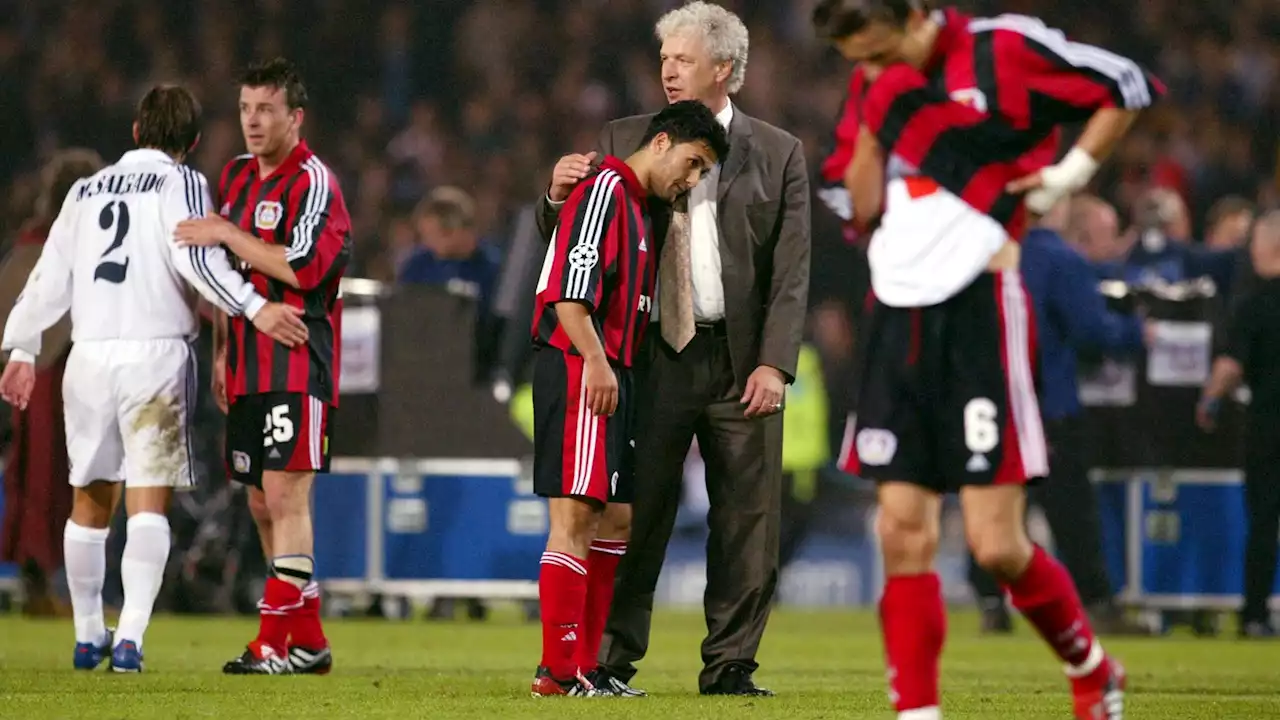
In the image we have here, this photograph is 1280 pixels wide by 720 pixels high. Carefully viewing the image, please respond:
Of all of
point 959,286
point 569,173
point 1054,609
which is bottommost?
point 1054,609

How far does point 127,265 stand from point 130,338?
0.27m

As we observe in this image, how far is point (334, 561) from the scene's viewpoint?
40.7 ft

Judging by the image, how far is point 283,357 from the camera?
7602 mm

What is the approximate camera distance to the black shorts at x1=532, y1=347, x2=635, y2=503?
6430 mm

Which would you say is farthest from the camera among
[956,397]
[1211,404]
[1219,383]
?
[1211,404]

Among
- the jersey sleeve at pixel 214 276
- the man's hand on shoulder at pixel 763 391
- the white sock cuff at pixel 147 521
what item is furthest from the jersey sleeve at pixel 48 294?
the man's hand on shoulder at pixel 763 391

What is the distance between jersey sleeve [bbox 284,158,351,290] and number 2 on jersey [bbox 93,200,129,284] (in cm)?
63

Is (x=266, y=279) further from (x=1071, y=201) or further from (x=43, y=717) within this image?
(x=1071, y=201)

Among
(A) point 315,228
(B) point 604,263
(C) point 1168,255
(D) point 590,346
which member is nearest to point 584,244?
(B) point 604,263

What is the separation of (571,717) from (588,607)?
100 cm

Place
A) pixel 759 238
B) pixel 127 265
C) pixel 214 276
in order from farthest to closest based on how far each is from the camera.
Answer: pixel 127 265, pixel 214 276, pixel 759 238

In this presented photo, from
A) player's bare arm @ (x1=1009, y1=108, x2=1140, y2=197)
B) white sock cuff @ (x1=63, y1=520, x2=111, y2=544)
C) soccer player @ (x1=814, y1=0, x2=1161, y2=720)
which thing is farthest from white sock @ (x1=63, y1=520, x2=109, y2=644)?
player's bare arm @ (x1=1009, y1=108, x2=1140, y2=197)

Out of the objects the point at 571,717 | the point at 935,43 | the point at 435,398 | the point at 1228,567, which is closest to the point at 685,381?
the point at 571,717

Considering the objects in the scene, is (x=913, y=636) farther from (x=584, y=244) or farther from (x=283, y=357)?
(x=283, y=357)
